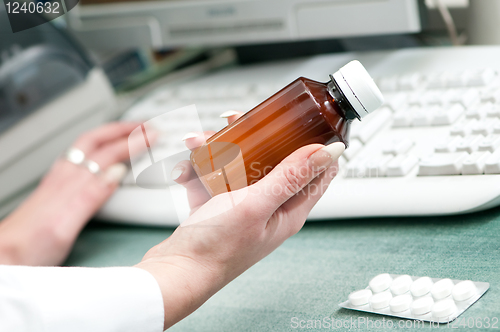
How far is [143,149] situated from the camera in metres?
0.43

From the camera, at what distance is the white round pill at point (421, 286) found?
1.03 ft

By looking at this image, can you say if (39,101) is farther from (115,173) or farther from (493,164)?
(493,164)

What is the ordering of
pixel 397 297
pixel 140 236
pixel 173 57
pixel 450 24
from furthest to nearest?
pixel 173 57 < pixel 450 24 < pixel 140 236 < pixel 397 297

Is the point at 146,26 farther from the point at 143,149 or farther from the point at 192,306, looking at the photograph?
the point at 192,306

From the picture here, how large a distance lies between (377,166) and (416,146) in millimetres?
45

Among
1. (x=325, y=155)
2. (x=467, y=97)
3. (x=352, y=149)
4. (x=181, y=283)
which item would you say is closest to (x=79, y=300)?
(x=181, y=283)

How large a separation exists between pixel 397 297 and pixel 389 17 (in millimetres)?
414

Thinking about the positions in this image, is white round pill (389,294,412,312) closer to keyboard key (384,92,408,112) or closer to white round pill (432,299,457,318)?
white round pill (432,299,457,318)

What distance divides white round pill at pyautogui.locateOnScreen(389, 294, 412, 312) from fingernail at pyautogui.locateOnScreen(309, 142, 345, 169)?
0.10 metres

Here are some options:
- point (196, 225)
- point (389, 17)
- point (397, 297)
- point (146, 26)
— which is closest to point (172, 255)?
point (196, 225)

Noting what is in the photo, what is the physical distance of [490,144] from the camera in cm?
39

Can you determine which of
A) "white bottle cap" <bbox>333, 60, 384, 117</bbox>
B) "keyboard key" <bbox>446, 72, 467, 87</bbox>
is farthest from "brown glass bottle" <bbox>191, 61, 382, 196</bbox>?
"keyboard key" <bbox>446, 72, 467, 87</bbox>

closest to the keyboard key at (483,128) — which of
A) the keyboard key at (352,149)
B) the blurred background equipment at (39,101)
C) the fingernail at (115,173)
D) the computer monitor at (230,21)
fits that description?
the keyboard key at (352,149)

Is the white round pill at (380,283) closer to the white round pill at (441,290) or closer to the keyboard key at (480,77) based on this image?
the white round pill at (441,290)
